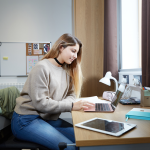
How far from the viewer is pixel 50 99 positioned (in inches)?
45.6

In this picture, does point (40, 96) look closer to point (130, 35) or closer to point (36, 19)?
point (130, 35)

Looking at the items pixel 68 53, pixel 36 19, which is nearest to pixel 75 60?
pixel 68 53

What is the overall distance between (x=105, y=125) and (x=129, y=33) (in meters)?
1.81

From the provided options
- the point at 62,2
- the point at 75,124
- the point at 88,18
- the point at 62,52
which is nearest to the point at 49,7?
the point at 62,2

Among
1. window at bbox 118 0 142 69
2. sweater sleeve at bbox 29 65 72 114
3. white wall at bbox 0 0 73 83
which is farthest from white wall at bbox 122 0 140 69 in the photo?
sweater sleeve at bbox 29 65 72 114

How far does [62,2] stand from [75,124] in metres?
2.96

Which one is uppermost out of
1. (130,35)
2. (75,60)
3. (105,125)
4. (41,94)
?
(130,35)

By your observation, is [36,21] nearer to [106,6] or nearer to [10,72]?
[10,72]

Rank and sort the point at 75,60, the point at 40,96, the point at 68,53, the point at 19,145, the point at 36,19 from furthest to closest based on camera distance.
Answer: the point at 36,19 → the point at 75,60 → the point at 68,53 → the point at 40,96 → the point at 19,145

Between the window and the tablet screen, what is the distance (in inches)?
55.7

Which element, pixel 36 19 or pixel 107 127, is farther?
pixel 36 19

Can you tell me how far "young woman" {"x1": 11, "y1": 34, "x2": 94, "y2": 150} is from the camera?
3.37ft

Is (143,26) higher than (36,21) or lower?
lower

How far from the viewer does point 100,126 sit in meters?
0.79
